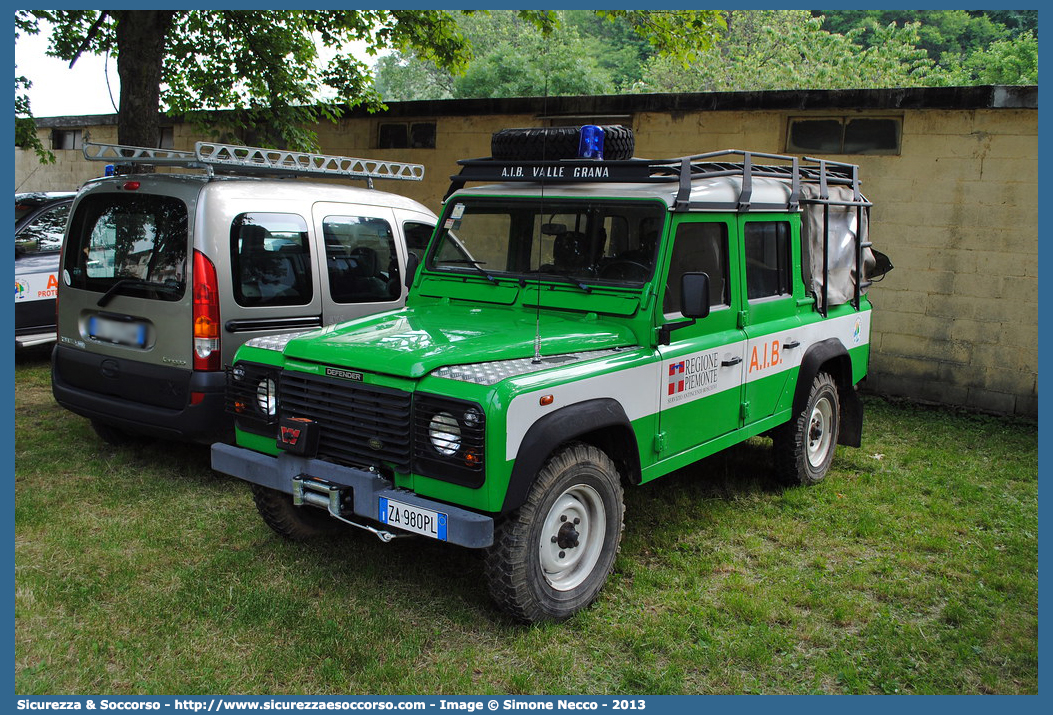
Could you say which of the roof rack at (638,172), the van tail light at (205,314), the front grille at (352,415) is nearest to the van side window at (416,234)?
the roof rack at (638,172)

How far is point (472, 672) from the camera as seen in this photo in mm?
3730

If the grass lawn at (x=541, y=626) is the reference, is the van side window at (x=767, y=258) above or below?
above

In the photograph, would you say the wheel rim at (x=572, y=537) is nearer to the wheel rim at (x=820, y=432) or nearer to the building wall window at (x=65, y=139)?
the wheel rim at (x=820, y=432)

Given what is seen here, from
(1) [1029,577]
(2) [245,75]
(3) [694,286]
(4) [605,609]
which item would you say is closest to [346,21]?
(2) [245,75]

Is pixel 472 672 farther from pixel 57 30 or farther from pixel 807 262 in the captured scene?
pixel 57 30

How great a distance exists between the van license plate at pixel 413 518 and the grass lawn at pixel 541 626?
0.57 meters

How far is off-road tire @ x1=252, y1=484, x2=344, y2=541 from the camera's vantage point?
4.79 m

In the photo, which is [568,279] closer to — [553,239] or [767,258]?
[553,239]

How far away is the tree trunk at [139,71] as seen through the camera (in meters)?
8.30

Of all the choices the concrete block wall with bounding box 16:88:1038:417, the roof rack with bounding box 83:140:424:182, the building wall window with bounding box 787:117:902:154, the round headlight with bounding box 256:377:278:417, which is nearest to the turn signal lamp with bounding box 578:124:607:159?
the round headlight with bounding box 256:377:278:417

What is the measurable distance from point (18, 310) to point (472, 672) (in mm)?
7497

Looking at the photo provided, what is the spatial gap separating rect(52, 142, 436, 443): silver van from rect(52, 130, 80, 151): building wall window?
9969 millimetres

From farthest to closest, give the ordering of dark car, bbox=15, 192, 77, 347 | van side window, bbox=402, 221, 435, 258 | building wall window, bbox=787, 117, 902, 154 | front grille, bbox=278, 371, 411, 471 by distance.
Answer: dark car, bbox=15, 192, 77, 347, building wall window, bbox=787, 117, 902, 154, van side window, bbox=402, 221, 435, 258, front grille, bbox=278, 371, 411, 471

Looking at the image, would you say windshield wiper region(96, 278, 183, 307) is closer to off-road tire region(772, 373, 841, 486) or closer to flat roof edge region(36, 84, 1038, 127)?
off-road tire region(772, 373, 841, 486)
